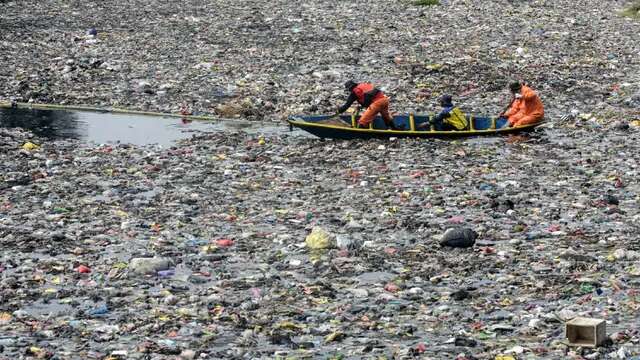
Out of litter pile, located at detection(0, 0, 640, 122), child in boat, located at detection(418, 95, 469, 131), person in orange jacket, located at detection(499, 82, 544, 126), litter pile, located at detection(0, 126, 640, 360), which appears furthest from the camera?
litter pile, located at detection(0, 0, 640, 122)

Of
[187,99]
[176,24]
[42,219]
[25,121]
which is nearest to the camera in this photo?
[42,219]

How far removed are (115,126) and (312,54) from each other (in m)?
6.67

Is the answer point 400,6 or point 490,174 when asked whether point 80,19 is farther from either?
point 490,174

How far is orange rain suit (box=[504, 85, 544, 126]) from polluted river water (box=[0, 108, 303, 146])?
12.4 feet

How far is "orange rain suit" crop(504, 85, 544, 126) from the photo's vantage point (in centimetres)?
1867

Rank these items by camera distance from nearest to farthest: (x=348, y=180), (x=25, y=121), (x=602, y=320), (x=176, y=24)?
1. (x=602, y=320)
2. (x=348, y=180)
3. (x=25, y=121)
4. (x=176, y=24)

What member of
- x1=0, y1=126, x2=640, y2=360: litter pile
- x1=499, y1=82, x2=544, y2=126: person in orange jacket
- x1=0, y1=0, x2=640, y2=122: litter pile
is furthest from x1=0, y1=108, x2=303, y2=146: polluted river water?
x1=499, y1=82, x2=544, y2=126: person in orange jacket

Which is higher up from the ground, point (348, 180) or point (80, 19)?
point (80, 19)

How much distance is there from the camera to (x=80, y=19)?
32.1m

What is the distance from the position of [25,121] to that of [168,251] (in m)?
10.2

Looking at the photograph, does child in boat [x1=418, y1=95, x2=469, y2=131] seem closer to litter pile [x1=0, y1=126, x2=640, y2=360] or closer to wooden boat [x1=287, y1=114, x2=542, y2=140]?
wooden boat [x1=287, y1=114, x2=542, y2=140]

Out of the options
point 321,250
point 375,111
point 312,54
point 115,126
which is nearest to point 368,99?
point 375,111

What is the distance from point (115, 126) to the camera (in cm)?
2091

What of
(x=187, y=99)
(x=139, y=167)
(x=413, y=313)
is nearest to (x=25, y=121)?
(x=187, y=99)
